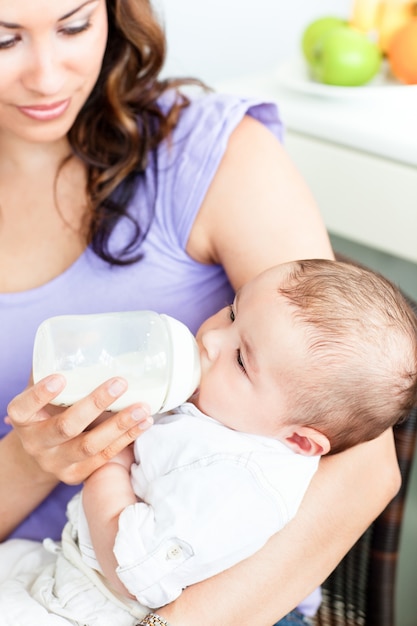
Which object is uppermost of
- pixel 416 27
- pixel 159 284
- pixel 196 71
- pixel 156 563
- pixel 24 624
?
pixel 416 27

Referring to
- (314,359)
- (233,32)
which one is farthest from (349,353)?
(233,32)

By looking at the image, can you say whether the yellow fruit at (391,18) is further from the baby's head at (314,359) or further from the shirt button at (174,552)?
the shirt button at (174,552)

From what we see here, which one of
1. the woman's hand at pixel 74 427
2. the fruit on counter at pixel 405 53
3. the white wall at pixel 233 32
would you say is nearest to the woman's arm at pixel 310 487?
the woman's hand at pixel 74 427

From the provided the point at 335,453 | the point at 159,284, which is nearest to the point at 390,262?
the point at 159,284

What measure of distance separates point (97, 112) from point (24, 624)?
0.79m

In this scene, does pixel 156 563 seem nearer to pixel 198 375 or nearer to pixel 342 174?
pixel 198 375

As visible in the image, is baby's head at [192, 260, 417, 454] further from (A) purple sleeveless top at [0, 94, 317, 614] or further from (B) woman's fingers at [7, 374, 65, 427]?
(A) purple sleeveless top at [0, 94, 317, 614]

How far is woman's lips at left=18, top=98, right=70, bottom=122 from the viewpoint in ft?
3.89

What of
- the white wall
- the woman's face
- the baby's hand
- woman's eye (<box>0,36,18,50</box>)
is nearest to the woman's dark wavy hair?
the woman's face

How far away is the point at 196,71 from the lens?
6.69 ft

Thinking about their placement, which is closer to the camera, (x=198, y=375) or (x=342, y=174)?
(x=198, y=375)

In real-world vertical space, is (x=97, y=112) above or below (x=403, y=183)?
above

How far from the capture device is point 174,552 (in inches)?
37.1

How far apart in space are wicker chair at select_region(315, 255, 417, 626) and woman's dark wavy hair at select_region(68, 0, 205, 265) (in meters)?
0.36
